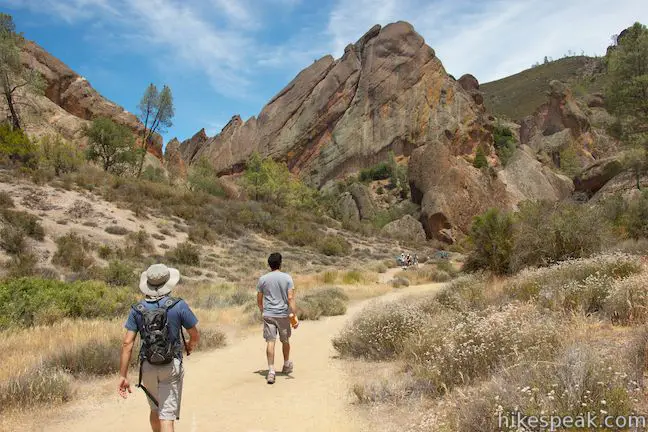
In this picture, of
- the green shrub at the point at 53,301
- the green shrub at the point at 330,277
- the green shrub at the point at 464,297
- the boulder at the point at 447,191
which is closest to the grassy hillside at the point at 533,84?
the boulder at the point at 447,191

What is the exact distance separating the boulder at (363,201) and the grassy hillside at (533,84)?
75694 mm

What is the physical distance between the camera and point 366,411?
5.38 meters

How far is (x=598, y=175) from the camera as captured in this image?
4047 cm

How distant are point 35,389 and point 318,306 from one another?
853cm

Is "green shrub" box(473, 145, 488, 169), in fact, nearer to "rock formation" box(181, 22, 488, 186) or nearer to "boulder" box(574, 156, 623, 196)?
"rock formation" box(181, 22, 488, 186)

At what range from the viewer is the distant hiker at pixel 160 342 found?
407 centimetres

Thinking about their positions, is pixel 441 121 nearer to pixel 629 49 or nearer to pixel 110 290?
pixel 629 49

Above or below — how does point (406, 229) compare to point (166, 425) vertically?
above

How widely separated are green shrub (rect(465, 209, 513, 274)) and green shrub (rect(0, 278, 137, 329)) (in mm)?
10875

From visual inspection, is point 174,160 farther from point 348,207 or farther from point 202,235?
point 202,235

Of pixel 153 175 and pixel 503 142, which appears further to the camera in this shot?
pixel 503 142

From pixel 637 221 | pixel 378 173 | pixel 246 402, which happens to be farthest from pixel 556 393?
pixel 378 173

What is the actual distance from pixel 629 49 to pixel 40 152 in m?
42.0

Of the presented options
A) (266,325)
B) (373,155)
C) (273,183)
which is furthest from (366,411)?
(373,155)
